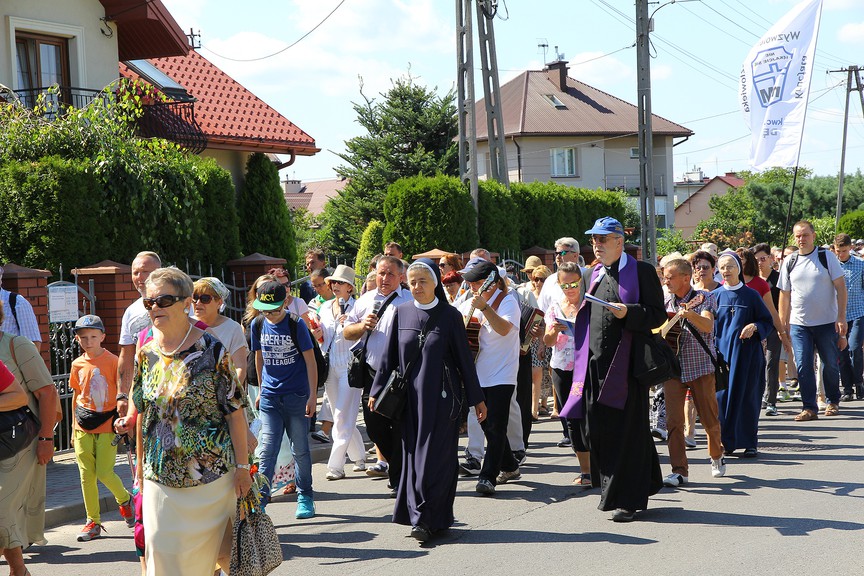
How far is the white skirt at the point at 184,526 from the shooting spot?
15.9ft

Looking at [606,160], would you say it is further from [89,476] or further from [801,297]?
[89,476]

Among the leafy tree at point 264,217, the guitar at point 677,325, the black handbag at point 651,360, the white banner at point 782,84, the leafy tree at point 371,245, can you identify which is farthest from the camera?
the leafy tree at point 371,245

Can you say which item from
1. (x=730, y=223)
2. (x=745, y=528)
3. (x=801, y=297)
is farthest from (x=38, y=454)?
(x=730, y=223)

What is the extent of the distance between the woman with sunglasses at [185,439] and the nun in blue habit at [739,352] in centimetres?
590

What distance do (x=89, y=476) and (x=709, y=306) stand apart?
5042 millimetres

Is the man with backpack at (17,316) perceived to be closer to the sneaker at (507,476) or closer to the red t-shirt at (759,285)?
the sneaker at (507,476)

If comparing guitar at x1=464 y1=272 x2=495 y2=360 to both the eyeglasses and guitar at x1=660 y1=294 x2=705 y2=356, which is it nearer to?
guitar at x1=660 y1=294 x2=705 y2=356

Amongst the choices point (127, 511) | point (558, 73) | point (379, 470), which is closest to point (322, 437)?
point (379, 470)

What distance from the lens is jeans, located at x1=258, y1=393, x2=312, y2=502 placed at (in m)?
7.66

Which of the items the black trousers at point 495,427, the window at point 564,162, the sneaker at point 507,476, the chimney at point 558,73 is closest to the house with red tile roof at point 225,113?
the sneaker at point 507,476

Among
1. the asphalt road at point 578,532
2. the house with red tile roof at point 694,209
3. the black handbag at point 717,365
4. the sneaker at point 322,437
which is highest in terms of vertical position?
the house with red tile roof at point 694,209

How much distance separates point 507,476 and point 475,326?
1.35 meters

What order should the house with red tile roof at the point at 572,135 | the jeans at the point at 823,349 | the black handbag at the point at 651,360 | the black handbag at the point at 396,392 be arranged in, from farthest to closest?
the house with red tile roof at the point at 572,135 < the jeans at the point at 823,349 < the black handbag at the point at 651,360 < the black handbag at the point at 396,392

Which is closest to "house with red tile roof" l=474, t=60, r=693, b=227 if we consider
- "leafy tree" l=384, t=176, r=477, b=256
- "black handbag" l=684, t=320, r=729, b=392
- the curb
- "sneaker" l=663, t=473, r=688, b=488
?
"leafy tree" l=384, t=176, r=477, b=256
